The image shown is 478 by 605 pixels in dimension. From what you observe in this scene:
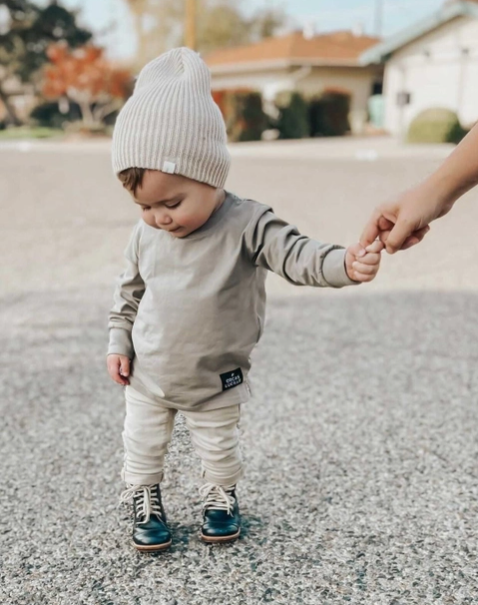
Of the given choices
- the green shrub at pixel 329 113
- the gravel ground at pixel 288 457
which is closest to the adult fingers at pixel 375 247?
the gravel ground at pixel 288 457

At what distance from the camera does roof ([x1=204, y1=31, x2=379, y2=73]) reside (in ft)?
92.3

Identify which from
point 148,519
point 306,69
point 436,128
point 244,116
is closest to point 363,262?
point 148,519

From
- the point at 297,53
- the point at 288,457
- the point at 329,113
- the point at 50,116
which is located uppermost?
the point at 288,457

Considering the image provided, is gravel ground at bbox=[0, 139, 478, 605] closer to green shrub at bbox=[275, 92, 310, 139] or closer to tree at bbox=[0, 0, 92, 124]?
green shrub at bbox=[275, 92, 310, 139]

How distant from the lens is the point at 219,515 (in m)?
2.10

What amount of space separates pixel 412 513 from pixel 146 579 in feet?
2.77

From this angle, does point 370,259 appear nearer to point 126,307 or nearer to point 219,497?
point 126,307

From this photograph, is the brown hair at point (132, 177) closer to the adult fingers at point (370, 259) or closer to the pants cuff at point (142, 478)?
the adult fingers at point (370, 259)

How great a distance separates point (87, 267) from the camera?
5547 millimetres

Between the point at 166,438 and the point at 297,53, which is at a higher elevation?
the point at 166,438

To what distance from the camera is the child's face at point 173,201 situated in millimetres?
1747

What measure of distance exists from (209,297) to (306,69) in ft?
90.2

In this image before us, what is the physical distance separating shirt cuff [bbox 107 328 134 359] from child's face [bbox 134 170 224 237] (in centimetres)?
38

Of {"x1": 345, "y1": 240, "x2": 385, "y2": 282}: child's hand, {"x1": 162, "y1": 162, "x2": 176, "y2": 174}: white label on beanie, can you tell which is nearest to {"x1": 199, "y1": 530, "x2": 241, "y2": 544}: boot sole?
{"x1": 345, "y1": 240, "x2": 385, "y2": 282}: child's hand
